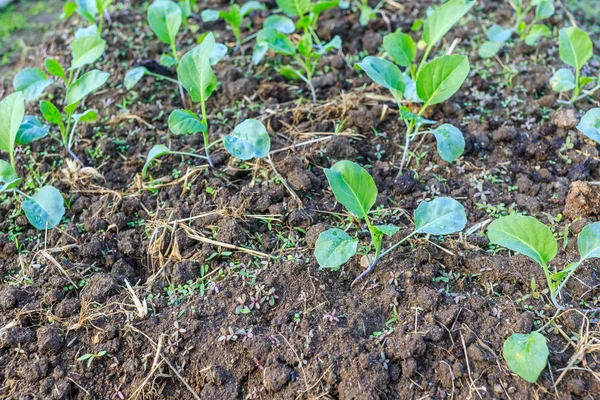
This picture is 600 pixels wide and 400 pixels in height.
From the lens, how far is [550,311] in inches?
68.0

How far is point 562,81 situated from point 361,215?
3.88 ft

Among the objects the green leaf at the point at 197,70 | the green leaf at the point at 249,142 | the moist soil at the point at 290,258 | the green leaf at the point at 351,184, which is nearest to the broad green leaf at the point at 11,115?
the moist soil at the point at 290,258

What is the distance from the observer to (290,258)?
6.24 feet

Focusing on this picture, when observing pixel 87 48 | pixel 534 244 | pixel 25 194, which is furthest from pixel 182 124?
pixel 534 244

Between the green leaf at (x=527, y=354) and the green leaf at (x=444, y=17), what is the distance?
4.06 feet

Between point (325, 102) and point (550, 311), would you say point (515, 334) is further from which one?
point (325, 102)

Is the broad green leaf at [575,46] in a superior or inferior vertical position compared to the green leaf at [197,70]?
inferior

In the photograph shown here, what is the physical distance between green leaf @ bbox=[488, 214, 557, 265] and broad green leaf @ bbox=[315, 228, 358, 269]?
0.40 meters

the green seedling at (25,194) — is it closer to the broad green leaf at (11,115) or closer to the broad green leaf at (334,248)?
the broad green leaf at (11,115)

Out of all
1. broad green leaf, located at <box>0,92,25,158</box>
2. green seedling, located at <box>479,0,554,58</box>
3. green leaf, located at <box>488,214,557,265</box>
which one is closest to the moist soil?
green seedling, located at <box>479,0,554,58</box>

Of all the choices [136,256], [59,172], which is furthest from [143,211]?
[59,172]

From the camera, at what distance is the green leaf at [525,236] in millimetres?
1657

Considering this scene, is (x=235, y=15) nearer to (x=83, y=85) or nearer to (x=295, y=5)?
(x=295, y=5)

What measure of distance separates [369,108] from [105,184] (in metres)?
1.11
